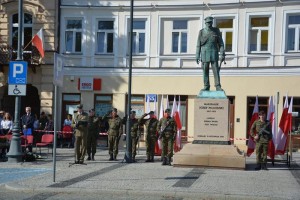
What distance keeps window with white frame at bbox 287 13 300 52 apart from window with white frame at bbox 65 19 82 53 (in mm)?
10796

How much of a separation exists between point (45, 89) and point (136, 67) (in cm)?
494

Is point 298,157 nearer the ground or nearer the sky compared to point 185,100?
nearer the ground

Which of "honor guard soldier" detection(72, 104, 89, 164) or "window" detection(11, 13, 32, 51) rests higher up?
"window" detection(11, 13, 32, 51)

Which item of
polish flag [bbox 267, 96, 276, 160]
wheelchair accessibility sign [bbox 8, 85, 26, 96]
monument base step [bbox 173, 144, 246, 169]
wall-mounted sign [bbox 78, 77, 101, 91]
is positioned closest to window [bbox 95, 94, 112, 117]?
wall-mounted sign [bbox 78, 77, 101, 91]

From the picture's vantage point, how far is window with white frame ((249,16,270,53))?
2484 cm

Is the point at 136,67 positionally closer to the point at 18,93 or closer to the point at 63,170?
the point at 18,93

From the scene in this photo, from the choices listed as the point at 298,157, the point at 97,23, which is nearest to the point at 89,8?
the point at 97,23

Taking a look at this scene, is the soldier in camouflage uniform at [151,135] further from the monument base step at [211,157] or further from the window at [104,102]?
the window at [104,102]

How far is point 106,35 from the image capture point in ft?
87.9

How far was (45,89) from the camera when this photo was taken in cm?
2645

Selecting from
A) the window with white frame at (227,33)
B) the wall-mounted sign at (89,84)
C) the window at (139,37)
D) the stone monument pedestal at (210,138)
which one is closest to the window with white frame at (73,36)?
the wall-mounted sign at (89,84)

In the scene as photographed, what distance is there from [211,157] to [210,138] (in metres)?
0.81

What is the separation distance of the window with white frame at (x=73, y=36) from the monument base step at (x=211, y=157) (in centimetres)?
1304

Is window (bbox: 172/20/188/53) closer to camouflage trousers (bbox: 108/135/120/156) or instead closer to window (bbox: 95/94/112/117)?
window (bbox: 95/94/112/117)
